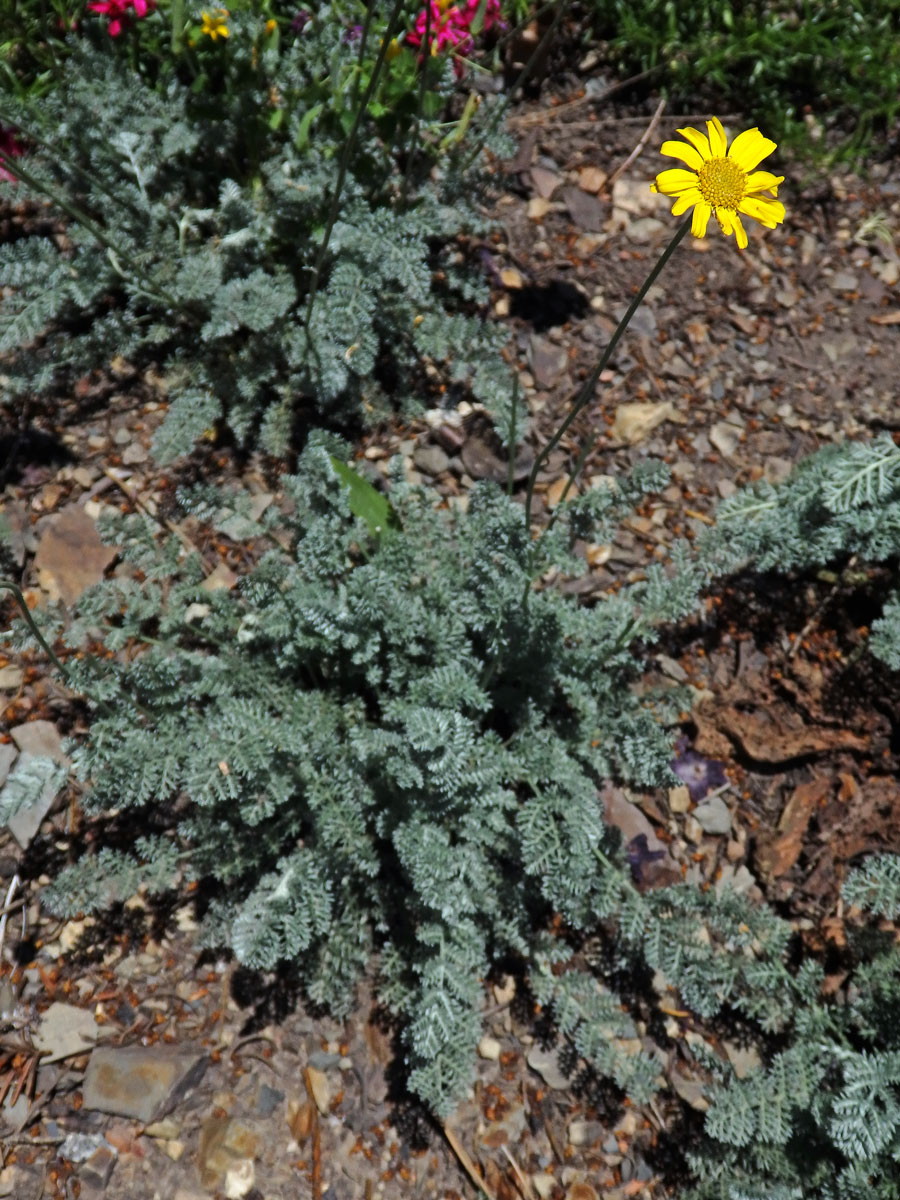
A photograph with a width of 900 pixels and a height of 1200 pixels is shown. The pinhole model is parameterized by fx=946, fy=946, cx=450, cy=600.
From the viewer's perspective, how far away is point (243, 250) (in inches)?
111

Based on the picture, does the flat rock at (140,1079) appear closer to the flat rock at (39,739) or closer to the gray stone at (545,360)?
the flat rock at (39,739)

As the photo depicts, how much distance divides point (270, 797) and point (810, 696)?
1.64 metres

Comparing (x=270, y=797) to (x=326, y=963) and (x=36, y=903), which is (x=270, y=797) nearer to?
(x=326, y=963)

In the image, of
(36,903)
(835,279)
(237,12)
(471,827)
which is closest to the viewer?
(471,827)

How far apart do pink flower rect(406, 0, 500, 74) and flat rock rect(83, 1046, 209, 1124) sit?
9.79 ft

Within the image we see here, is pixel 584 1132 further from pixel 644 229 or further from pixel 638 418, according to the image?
pixel 644 229

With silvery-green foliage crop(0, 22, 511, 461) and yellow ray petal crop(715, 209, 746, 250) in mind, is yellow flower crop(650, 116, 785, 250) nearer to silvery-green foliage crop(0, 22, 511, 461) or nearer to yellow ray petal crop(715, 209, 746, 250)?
yellow ray petal crop(715, 209, 746, 250)

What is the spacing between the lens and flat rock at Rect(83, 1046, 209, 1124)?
7.53 feet

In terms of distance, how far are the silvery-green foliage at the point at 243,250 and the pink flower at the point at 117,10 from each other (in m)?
0.21

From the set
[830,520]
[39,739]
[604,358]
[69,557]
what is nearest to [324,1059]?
[39,739]

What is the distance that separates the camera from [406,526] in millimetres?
2580

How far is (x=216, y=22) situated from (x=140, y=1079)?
293cm

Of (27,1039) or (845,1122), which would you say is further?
(27,1039)

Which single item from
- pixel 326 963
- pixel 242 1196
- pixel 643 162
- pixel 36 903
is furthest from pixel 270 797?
pixel 643 162
